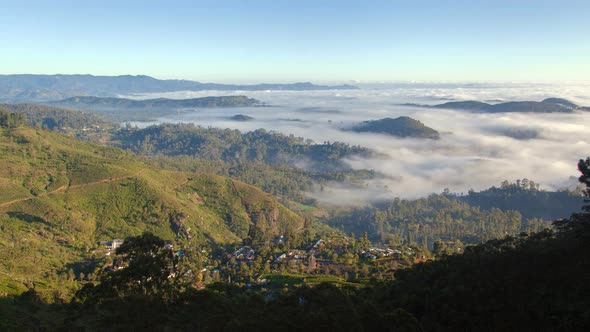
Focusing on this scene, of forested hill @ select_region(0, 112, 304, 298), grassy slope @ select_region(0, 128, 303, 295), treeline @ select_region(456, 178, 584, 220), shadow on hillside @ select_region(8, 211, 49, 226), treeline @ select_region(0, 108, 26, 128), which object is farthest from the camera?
treeline @ select_region(456, 178, 584, 220)

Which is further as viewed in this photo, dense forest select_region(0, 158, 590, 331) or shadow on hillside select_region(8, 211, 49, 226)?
shadow on hillside select_region(8, 211, 49, 226)

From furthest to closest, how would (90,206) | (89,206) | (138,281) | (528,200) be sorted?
(528,200), (90,206), (89,206), (138,281)

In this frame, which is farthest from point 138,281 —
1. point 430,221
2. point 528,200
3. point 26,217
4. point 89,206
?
point 528,200

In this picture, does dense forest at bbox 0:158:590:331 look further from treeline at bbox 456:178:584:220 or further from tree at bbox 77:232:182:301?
treeline at bbox 456:178:584:220

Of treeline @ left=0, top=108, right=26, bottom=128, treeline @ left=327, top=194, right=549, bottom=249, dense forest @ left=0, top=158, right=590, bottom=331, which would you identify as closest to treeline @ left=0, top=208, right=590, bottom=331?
dense forest @ left=0, top=158, right=590, bottom=331

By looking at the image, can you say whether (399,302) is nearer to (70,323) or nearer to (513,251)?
(513,251)

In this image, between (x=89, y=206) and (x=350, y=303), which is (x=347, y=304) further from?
(x=89, y=206)

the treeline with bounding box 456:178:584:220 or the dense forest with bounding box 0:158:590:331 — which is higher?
the dense forest with bounding box 0:158:590:331
